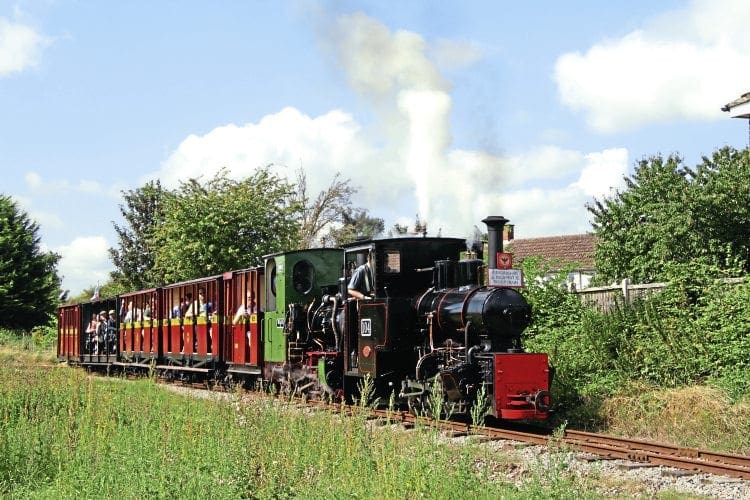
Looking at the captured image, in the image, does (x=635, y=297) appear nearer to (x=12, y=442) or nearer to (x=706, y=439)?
(x=706, y=439)

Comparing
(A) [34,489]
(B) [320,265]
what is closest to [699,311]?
(B) [320,265]

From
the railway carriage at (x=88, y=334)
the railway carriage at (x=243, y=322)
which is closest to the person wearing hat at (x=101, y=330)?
the railway carriage at (x=88, y=334)

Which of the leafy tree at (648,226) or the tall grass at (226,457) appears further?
the leafy tree at (648,226)

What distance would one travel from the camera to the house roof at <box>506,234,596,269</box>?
1795 inches

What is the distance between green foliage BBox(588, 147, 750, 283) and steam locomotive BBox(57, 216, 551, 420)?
5298 mm

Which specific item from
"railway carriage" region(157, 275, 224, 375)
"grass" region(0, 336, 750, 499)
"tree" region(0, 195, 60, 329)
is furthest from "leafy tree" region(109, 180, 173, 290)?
"grass" region(0, 336, 750, 499)

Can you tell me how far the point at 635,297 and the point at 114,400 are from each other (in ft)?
30.5

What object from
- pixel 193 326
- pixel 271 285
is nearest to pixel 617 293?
pixel 271 285

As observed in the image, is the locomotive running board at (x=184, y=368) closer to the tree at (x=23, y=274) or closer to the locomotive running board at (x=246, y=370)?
the locomotive running board at (x=246, y=370)

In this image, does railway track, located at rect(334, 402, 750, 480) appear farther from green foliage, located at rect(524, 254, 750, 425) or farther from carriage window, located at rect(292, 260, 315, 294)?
carriage window, located at rect(292, 260, 315, 294)

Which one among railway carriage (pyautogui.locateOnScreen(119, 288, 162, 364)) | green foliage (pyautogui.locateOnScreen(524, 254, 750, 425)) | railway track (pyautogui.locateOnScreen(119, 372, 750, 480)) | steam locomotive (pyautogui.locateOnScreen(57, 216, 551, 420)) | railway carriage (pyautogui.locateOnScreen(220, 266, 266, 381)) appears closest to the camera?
railway track (pyautogui.locateOnScreen(119, 372, 750, 480))

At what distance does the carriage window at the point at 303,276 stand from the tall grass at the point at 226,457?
19.8 feet

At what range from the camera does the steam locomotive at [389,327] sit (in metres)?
13.1

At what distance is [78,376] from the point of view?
15531mm
